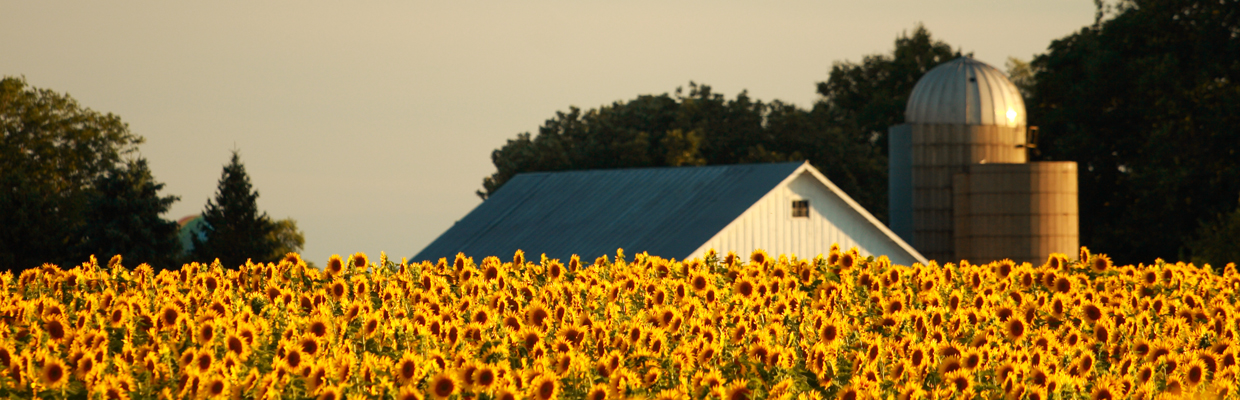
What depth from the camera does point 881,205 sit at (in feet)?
191

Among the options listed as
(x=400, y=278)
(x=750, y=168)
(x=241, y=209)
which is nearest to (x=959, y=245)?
(x=750, y=168)

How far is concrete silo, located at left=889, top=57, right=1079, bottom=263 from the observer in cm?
4072

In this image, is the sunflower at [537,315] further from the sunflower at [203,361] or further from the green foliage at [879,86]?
the green foliage at [879,86]

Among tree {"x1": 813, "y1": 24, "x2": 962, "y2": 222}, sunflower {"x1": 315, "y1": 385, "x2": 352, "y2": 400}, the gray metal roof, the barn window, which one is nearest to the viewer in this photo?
sunflower {"x1": 315, "y1": 385, "x2": 352, "y2": 400}

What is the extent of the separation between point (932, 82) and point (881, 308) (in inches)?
1228

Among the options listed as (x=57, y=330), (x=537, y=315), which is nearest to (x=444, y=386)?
(x=537, y=315)

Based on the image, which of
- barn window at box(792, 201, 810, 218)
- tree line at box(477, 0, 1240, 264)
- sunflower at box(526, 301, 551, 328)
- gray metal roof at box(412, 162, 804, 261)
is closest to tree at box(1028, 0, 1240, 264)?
tree line at box(477, 0, 1240, 264)

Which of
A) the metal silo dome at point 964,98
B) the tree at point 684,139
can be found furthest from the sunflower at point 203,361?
the tree at point 684,139

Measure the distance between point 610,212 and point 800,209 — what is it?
599 centimetres

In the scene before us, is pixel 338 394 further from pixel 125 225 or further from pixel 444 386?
pixel 125 225

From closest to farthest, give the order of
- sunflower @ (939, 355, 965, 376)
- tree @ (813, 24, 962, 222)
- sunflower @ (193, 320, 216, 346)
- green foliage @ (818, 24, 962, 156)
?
sunflower @ (939, 355, 965, 376) < sunflower @ (193, 320, 216, 346) < tree @ (813, 24, 962, 222) < green foliage @ (818, 24, 962, 156)

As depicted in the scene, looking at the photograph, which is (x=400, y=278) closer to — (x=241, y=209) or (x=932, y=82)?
(x=932, y=82)

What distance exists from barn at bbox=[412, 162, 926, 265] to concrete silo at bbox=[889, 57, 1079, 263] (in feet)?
13.1

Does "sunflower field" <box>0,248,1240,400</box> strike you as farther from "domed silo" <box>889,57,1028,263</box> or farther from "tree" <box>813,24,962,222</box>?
"tree" <box>813,24,962,222</box>
